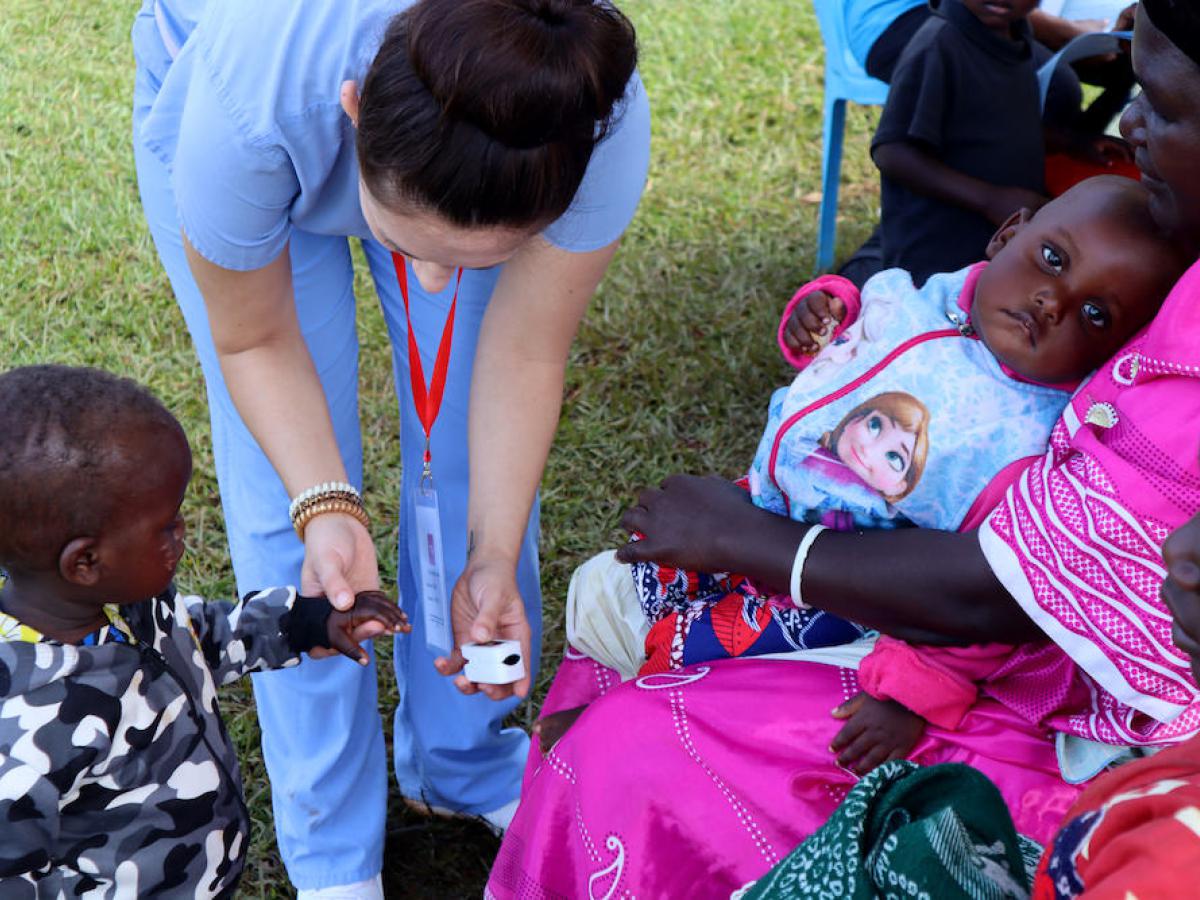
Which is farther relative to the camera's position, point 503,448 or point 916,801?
point 503,448

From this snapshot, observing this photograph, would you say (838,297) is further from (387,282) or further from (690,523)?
(387,282)

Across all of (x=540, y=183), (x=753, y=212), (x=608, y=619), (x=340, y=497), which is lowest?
(x=753, y=212)

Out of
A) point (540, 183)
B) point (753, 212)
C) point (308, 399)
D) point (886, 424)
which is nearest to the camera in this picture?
point (540, 183)

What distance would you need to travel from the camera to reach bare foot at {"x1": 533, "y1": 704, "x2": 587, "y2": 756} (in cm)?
222

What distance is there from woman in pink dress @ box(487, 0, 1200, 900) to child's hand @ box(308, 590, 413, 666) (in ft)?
1.05

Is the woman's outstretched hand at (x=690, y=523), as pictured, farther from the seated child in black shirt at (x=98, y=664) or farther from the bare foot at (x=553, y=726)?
the seated child in black shirt at (x=98, y=664)

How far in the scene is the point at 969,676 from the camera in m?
1.79

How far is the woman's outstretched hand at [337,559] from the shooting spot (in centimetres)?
208

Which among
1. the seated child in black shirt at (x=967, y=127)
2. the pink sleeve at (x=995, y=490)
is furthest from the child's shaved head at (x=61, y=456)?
the seated child in black shirt at (x=967, y=127)

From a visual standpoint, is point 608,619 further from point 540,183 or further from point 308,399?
point 540,183

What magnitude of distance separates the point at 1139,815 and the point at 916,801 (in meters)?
0.31

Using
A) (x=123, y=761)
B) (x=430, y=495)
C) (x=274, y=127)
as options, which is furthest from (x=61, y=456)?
(x=430, y=495)

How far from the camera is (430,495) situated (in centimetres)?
229

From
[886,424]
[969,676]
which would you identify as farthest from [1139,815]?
[886,424]
